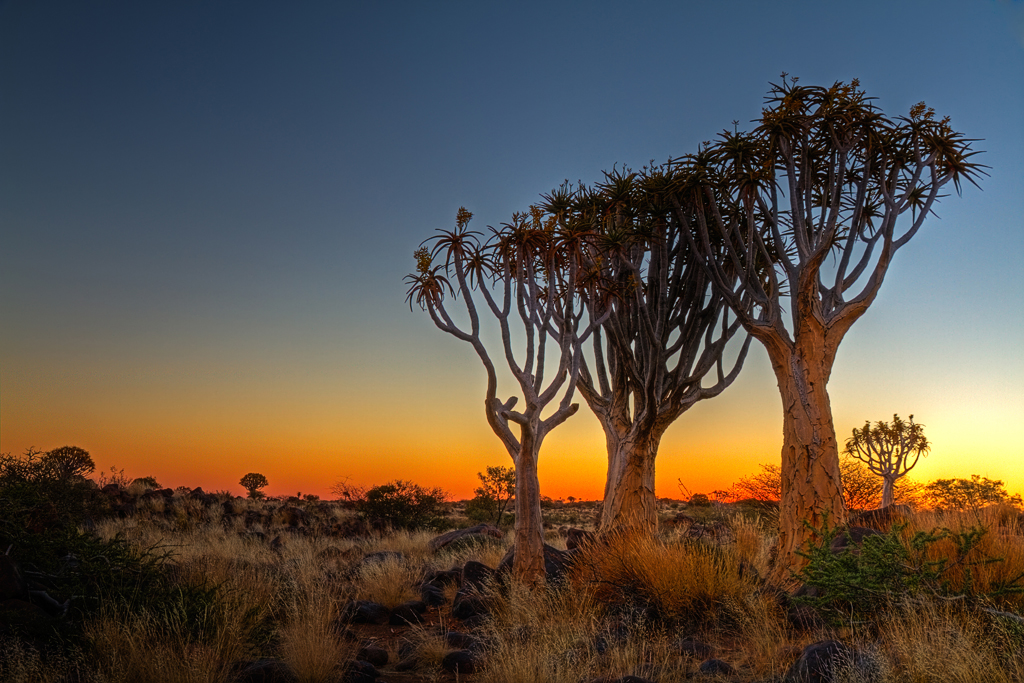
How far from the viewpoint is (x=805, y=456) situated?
36.2ft

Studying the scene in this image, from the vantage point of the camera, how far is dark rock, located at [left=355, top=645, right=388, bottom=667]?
7.43 metres

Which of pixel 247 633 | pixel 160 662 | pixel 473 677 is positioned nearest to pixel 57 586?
pixel 247 633

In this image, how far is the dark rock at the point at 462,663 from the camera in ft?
23.4

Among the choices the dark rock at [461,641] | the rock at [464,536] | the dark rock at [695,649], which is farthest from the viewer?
the rock at [464,536]

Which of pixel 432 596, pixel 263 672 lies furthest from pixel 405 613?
pixel 263 672

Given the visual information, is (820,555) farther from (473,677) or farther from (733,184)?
(733,184)

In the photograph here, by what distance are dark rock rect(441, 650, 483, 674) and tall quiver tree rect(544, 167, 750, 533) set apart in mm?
7095

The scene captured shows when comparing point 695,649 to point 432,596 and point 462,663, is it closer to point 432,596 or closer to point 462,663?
point 462,663

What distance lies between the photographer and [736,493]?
2352cm

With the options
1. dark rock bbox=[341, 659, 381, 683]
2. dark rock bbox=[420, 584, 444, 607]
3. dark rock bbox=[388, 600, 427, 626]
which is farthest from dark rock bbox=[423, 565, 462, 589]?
dark rock bbox=[341, 659, 381, 683]

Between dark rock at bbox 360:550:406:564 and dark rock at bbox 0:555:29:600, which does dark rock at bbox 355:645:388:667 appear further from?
dark rock at bbox 360:550:406:564

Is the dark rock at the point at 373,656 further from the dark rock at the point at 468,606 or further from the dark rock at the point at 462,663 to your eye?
the dark rock at the point at 468,606

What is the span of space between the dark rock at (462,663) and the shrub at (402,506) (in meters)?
17.8

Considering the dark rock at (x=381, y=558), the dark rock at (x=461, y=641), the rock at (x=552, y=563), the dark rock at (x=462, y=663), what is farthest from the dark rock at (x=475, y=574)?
the dark rock at (x=462, y=663)
